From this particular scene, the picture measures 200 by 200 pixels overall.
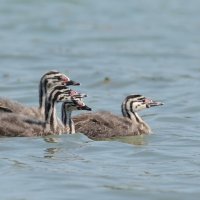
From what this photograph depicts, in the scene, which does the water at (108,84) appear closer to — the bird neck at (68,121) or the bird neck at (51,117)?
the bird neck at (68,121)

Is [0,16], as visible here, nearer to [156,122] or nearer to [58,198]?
[156,122]

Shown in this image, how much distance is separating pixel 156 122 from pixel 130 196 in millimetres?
6182

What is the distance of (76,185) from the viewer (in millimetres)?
15094

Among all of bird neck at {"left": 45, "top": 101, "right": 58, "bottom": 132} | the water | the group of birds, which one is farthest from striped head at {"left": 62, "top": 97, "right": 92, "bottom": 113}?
the water

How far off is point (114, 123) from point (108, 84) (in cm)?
617

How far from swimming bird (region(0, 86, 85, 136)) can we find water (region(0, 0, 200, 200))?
0.73 feet

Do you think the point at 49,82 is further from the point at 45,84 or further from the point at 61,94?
the point at 61,94

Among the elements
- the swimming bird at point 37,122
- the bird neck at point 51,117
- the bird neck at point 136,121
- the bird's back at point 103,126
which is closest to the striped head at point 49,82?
the swimming bird at point 37,122

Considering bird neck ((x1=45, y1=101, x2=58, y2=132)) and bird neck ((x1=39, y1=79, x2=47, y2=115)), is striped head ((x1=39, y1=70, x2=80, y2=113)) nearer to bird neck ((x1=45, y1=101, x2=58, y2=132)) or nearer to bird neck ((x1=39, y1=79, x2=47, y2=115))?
bird neck ((x1=39, y1=79, x2=47, y2=115))

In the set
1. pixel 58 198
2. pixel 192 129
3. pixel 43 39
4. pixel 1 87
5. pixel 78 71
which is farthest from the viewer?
pixel 43 39

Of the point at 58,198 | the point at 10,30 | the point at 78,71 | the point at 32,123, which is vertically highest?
the point at 10,30

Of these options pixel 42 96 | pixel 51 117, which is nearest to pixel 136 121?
pixel 51 117

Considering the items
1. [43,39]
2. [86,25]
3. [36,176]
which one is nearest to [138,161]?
[36,176]

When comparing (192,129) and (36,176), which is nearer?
(36,176)
